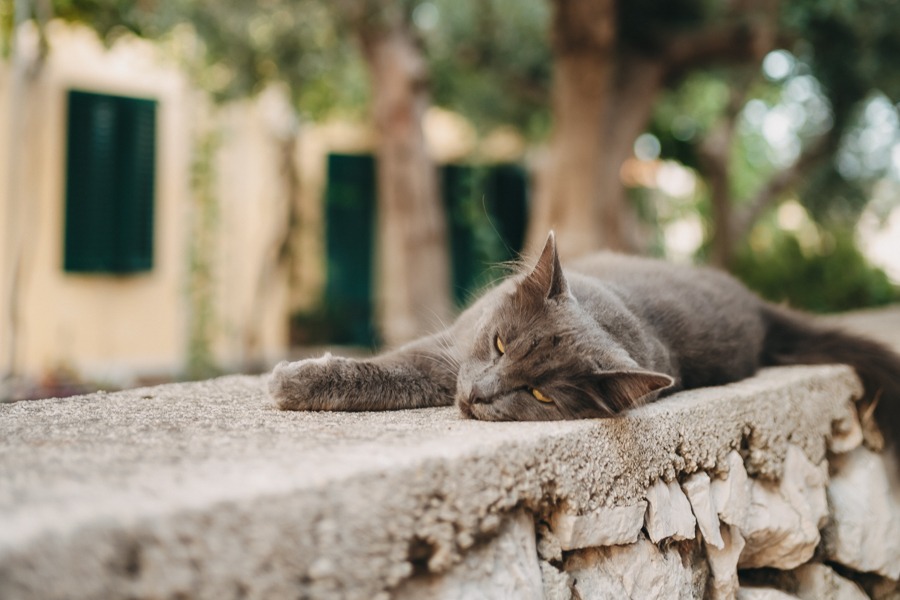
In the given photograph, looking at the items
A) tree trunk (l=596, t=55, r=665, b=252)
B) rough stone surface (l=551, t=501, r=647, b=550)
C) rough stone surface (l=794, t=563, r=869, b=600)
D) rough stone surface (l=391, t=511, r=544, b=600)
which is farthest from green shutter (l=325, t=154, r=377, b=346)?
rough stone surface (l=391, t=511, r=544, b=600)

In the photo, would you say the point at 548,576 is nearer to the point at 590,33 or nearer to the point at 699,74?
the point at 590,33

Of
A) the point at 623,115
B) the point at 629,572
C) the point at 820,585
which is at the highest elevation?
Result: the point at 623,115

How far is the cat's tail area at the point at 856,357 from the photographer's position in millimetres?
2295

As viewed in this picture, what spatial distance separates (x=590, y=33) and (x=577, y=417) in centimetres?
322

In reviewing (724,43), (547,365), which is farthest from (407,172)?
(547,365)

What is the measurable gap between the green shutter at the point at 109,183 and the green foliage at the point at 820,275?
17.1 ft

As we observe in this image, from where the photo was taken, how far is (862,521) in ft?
6.84

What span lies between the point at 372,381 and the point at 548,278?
1.56 ft

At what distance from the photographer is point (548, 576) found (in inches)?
51.4

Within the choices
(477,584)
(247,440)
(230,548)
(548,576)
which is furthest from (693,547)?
(230,548)

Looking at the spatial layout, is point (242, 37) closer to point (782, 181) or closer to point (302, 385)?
point (302, 385)

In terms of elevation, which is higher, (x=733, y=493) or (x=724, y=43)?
(x=724, y=43)

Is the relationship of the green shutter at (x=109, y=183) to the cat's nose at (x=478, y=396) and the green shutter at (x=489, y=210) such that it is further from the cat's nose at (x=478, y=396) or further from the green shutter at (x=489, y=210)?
the cat's nose at (x=478, y=396)

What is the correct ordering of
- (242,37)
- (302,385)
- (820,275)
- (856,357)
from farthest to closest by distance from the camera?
1. (820,275)
2. (242,37)
3. (856,357)
4. (302,385)
